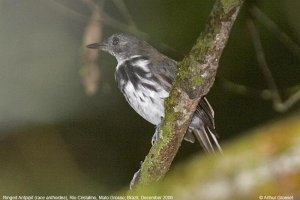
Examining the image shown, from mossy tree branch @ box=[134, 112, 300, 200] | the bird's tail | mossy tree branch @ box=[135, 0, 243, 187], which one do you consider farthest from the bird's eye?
mossy tree branch @ box=[134, 112, 300, 200]

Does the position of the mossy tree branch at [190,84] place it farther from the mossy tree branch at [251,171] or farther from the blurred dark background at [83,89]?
the mossy tree branch at [251,171]

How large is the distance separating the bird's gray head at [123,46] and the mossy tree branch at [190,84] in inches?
19.5

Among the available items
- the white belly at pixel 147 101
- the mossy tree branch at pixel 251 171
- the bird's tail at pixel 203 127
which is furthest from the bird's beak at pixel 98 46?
the mossy tree branch at pixel 251 171

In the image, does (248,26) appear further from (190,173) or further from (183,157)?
(190,173)

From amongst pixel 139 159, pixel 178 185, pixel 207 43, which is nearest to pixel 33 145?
pixel 139 159

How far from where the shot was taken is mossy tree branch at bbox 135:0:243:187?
88 centimetres

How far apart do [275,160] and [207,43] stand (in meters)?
0.58

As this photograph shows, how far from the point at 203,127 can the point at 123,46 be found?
434 mm

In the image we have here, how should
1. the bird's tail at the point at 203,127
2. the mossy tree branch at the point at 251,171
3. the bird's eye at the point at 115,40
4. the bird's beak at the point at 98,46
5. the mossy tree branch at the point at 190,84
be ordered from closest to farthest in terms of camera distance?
the mossy tree branch at the point at 251,171, the mossy tree branch at the point at 190,84, the bird's tail at the point at 203,127, the bird's beak at the point at 98,46, the bird's eye at the point at 115,40

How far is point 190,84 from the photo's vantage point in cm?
99

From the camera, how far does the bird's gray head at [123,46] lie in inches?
61.4

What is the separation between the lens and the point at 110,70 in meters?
1.62

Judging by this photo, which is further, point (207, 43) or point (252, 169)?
point (207, 43)

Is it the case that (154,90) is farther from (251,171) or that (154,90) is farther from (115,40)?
(251,171)
